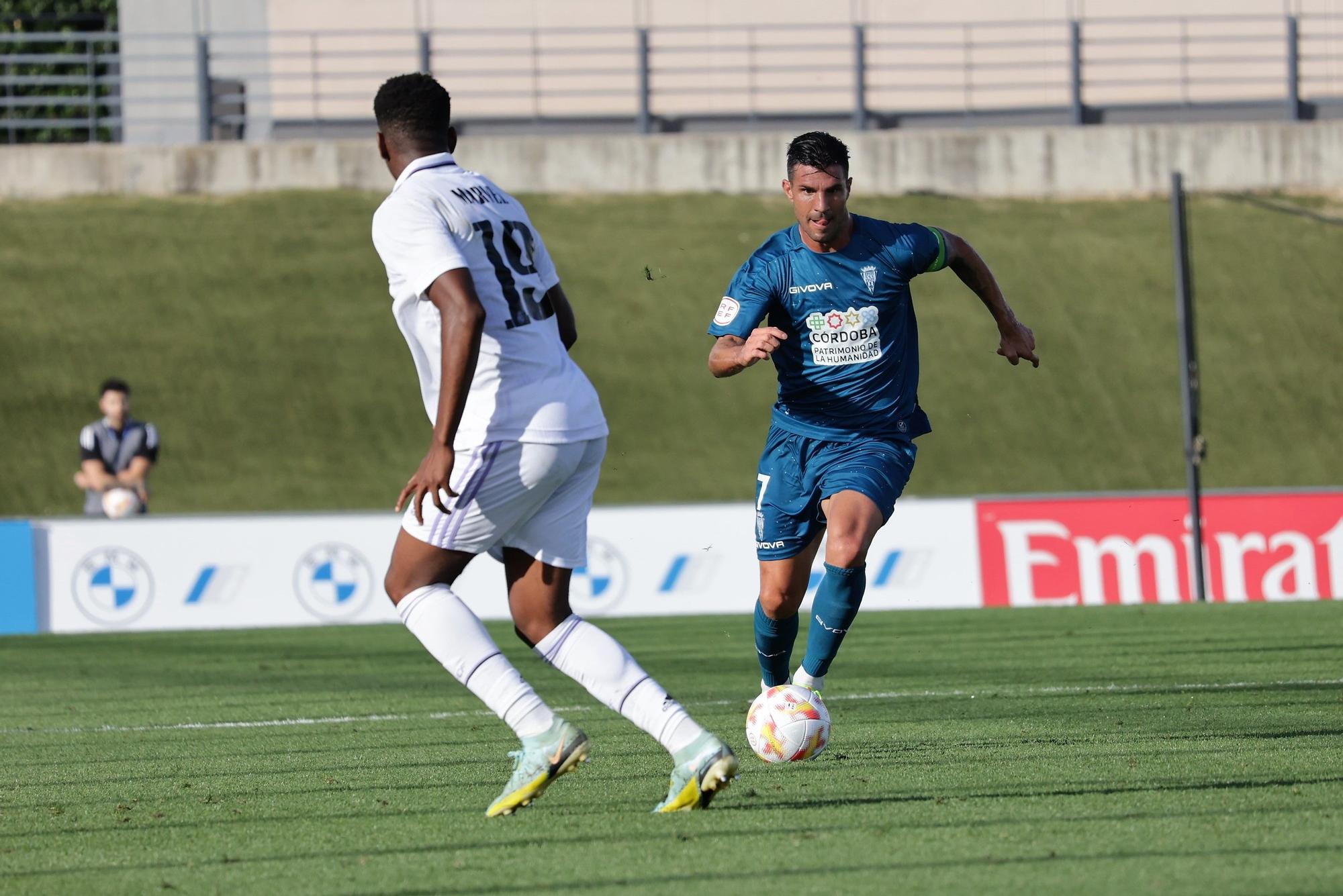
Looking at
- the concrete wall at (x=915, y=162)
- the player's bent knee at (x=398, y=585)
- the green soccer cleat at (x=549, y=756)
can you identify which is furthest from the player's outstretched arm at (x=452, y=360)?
the concrete wall at (x=915, y=162)

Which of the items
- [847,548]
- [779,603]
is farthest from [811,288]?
[779,603]

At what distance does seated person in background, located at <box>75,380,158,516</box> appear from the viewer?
15.1 m

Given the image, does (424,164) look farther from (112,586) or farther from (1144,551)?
(1144,551)

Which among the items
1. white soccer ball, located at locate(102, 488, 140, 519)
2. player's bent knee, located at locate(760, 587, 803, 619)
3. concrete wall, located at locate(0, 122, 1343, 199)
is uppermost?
concrete wall, located at locate(0, 122, 1343, 199)

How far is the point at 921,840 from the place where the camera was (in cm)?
419

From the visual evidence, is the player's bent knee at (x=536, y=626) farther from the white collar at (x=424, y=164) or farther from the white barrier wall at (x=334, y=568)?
the white barrier wall at (x=334, y=568)

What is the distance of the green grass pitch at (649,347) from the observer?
23.0 meters

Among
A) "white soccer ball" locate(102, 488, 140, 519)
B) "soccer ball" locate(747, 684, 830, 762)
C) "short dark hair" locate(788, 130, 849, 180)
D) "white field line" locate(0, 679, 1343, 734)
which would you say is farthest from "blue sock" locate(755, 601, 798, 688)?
"white soccer ball" locate(102, 488, 140, 519)

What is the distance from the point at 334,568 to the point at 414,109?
33.5 feet

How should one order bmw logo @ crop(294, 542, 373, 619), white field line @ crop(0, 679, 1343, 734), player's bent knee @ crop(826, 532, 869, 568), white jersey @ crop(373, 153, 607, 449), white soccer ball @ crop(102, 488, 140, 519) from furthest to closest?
1. white soccer ball @ crop(102, 488, 140, 519)
2. bmw logo @ crop(294, 542, 373, 619)
3. white field line @ crop(0, 679, 1343, 734)
4. player's bent knee @ crop(826, 532, 869, 568)
5. white jersey @ crop(373, 153, 607, 449)

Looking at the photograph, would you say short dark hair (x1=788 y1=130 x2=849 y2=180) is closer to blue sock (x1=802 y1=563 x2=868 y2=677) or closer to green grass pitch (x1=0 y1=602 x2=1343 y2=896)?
blue sock (x1=802 y1=563 x2=868 y2=677)

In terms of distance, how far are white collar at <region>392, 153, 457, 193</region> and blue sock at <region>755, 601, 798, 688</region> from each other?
2510mm

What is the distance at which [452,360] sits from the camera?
423cm

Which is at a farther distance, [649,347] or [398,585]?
[649,347]
